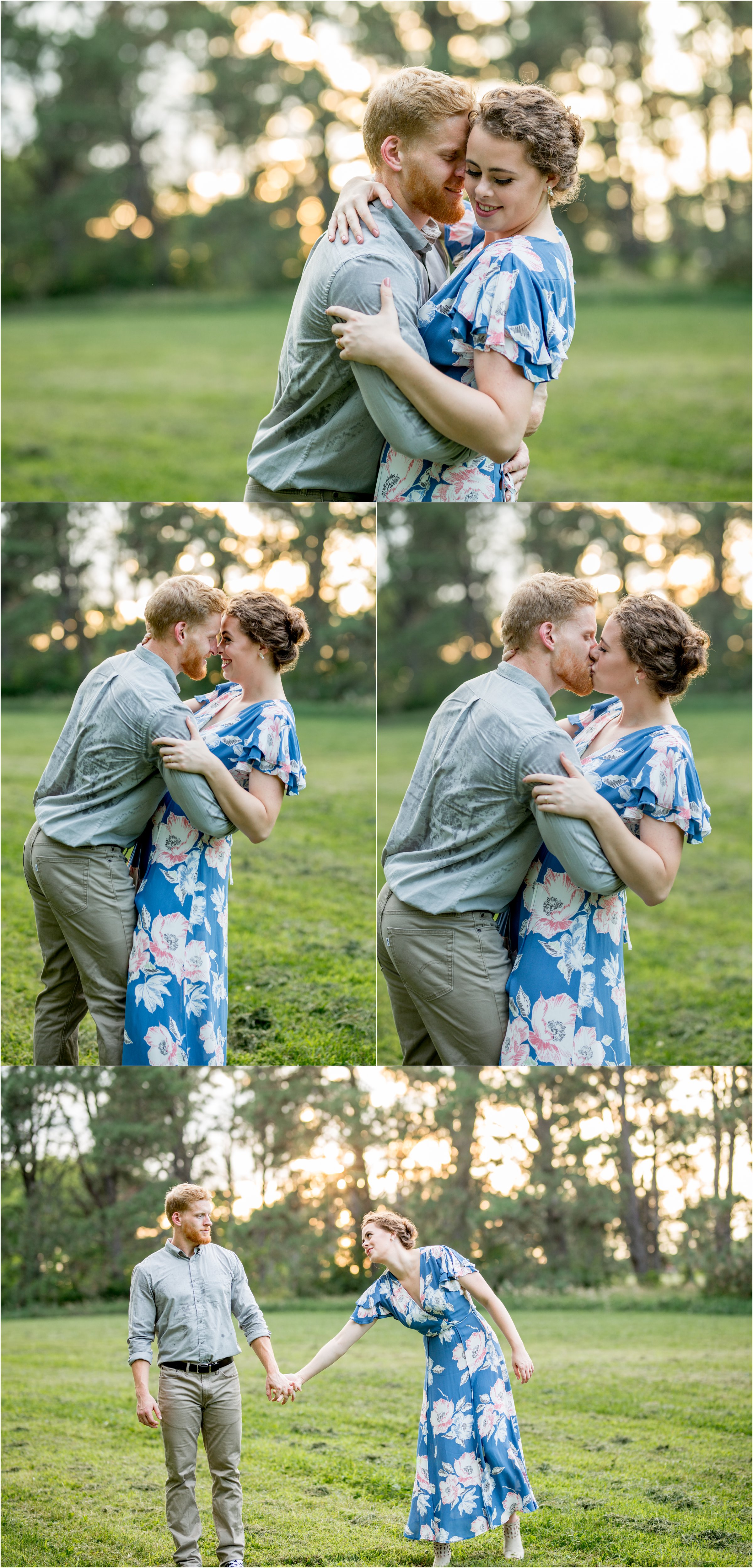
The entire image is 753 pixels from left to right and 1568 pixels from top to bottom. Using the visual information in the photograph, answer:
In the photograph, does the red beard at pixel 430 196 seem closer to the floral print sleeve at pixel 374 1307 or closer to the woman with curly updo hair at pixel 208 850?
the woman with curly updo hair at pixel 208 850

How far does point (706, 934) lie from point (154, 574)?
503 centimetres

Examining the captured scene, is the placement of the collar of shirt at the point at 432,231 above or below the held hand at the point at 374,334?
above

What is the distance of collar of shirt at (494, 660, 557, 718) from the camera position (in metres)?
4.81

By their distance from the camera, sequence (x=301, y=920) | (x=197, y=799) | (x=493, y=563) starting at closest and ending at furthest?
(x=197, y=799), (x=301, y=920), (x=493, y=563)

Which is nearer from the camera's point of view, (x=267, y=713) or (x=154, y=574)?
(x=267, y=713)

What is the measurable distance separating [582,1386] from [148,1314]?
2485 mm

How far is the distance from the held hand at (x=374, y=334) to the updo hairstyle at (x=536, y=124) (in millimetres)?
595

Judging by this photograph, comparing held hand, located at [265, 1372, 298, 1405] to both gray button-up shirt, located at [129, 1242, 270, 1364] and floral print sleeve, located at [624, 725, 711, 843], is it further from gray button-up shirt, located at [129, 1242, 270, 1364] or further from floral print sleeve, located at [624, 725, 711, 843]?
Answer: floral print sleeve, located at [624, 725, 711, 843]

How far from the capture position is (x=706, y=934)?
938cm

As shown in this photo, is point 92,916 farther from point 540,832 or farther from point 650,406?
point 650,406

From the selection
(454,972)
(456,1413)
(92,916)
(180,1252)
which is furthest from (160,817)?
(456,1413)

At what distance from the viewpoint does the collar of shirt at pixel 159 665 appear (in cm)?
514

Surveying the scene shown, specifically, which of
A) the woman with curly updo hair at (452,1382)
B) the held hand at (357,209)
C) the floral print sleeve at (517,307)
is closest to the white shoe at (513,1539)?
the woman with curly updo hair at (452,1382)

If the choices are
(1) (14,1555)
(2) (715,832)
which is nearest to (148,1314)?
(1) (14,1555)
